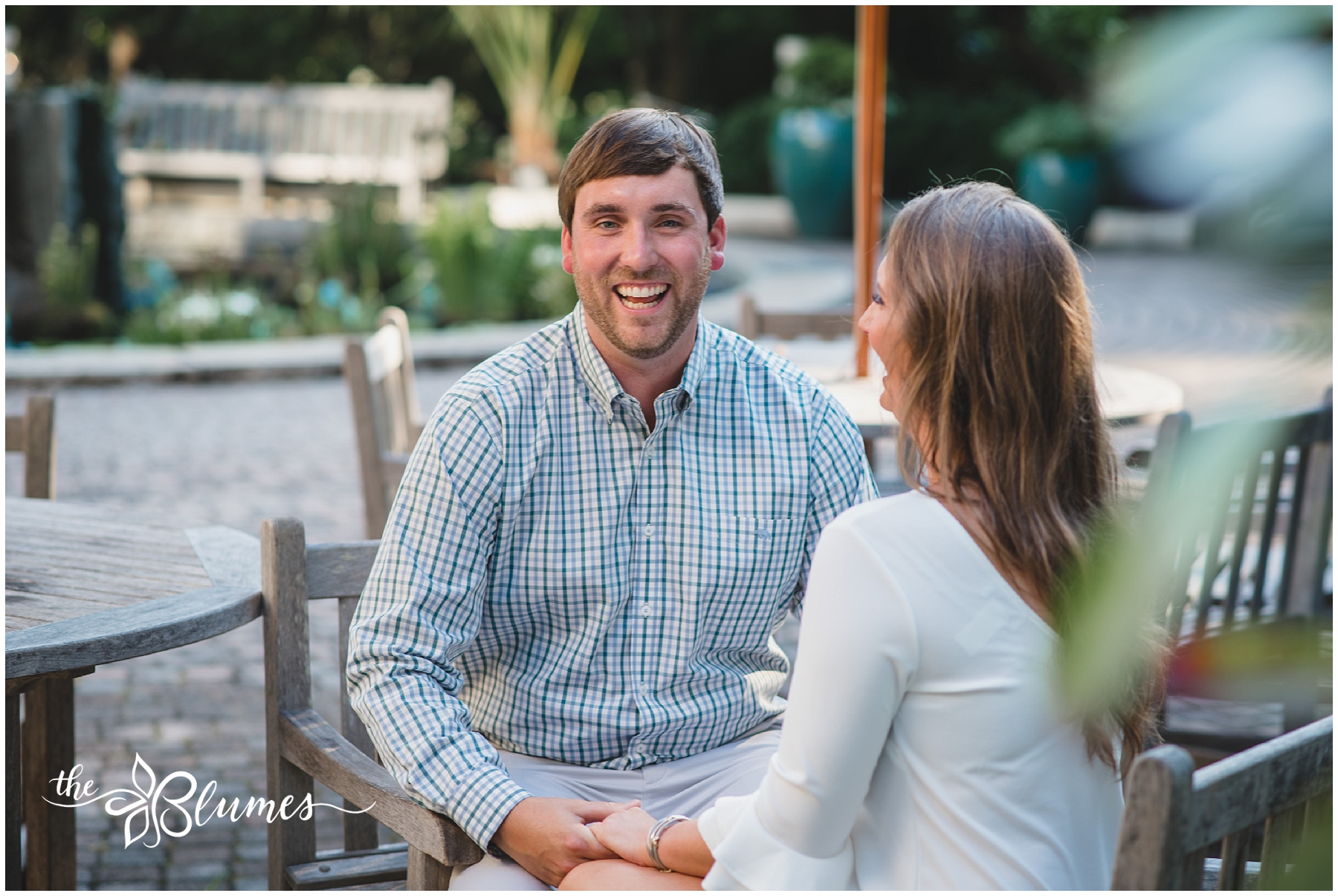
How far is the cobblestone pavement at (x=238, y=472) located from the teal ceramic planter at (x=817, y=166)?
5084mm

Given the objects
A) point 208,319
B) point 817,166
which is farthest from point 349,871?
point 817,166

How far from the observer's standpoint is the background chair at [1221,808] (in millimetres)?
914

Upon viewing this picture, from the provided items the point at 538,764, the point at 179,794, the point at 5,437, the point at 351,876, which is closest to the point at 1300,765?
the point at 538,764

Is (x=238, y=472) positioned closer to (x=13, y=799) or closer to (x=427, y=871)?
(x=13, y=799)

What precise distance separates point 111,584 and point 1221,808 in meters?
1.54

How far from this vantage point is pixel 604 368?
180 centimetres

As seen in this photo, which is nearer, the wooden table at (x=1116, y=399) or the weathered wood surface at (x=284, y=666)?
the weathered wood surface at (x=284, y=666)

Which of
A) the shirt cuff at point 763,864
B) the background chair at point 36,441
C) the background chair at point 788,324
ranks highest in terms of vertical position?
the background chair at point 788,324

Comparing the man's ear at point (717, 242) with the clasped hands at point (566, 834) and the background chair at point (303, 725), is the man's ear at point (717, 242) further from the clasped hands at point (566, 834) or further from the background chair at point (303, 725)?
the clasped hands at point (566, 834)

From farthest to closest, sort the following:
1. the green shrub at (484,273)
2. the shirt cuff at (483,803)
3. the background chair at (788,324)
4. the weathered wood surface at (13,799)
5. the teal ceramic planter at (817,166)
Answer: the teal ceramic planter at (817,166)
the green shrub at (484,273)
the background chair at (788,324)
the weathered wood surface at (13,799)
the shirt cuff at (483,803)

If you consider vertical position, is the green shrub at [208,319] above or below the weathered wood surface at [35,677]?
above

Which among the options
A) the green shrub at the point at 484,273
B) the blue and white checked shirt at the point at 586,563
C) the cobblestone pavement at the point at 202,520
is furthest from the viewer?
the green shrub at the point at 484,273

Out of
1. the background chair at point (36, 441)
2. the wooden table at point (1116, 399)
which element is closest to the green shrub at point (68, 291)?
the background chair at point (36, 441)

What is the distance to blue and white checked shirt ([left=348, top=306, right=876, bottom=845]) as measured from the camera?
167cm
